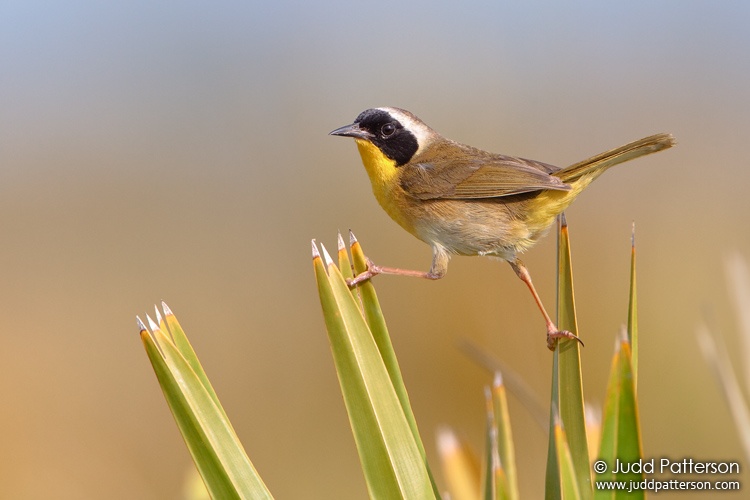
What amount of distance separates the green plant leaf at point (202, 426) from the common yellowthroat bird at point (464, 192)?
145 centimetres

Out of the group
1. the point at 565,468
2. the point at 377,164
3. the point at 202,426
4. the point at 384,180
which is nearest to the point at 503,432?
the point at 565,468

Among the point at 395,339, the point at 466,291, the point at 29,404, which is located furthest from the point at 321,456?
the point at 29,404

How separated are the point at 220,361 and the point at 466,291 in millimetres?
2493

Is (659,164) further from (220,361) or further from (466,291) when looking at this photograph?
(220,361)

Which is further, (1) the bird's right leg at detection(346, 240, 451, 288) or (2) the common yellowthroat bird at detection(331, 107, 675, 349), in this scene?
(2) the common yellowthroat bird at detection(331, 107, 675, 349)

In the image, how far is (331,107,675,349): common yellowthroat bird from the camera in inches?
130

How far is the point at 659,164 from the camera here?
7938mm

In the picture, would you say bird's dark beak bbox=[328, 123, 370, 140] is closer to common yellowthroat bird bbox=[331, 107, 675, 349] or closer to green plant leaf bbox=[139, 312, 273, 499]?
common yellowthroat bird bbox=[331, 107, 675, 349]

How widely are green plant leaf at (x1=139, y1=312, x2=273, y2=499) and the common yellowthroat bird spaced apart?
1448 millimetres

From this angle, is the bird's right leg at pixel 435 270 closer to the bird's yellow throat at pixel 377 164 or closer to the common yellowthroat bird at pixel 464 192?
the common yellowthroat bird at pixel 464 192

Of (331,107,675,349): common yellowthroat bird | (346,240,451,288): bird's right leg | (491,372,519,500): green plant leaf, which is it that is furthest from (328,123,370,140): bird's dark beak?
(491,372,519,500): green plant leaf

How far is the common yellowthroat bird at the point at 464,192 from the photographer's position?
3.29 metres

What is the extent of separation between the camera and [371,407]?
1.80m

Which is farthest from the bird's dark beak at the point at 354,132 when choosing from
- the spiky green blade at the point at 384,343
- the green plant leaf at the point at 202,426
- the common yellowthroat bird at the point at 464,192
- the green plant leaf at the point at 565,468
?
the green plant leaf at the point at 565,468
